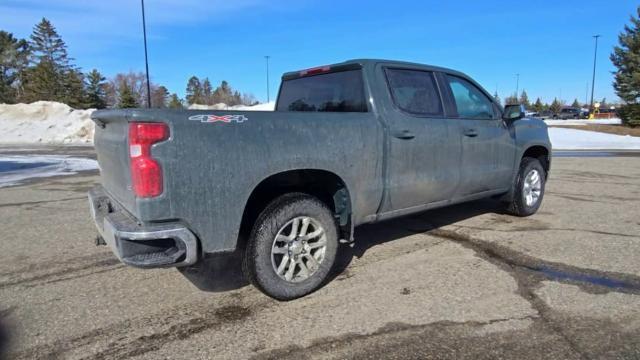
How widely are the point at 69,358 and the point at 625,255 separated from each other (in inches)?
191

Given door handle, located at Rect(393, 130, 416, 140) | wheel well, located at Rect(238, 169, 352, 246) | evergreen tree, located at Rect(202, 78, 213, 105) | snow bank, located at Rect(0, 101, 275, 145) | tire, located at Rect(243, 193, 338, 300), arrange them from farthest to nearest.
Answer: evergreen tree, located at Rect(202, 78, 213, 105) → snow bank, located at Rect(0, 101, 275, 145) → door handle, located at Rect(393, 130, 416, 140) → wheel well, located at Rect(238, 169, 352, 246) → tire, located at Rect(243, 193, 338, 300)

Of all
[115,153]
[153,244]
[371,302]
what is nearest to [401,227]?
[371,302]

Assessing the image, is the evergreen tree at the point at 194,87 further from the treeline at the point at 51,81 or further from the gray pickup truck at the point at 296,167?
the gray pickup truck at the point at 296,167

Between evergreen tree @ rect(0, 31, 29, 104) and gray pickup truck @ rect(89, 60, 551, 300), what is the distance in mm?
72082

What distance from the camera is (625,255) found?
447 cm

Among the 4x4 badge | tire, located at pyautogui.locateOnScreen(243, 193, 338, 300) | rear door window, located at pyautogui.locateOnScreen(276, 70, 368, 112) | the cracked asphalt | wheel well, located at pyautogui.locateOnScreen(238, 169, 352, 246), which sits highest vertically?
rear door window, located at pyautogui.locateOnScreen(276, 70, 368, 112)

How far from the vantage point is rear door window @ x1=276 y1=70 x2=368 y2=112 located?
425 cm

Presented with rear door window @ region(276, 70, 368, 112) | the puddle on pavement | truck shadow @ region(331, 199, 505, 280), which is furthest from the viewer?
truck shadow @ region(331, 199, 505, 280)

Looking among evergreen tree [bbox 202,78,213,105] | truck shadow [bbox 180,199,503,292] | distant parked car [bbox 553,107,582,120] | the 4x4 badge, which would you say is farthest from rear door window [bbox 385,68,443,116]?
evergreen tree [bbox 202,78,213,105]

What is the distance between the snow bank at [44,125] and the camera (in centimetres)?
2792

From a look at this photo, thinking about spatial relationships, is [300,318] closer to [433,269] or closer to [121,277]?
[433,269]

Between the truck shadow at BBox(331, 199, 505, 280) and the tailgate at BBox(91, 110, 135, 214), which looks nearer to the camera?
the tailgate at BBox(91, 110, 135, 214)

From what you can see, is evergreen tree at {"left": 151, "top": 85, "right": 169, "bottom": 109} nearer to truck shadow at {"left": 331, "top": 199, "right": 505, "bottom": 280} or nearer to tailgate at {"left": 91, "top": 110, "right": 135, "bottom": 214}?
truck shadow at {"left": 331, "top": 199, "right": 505, "bottom": 280}

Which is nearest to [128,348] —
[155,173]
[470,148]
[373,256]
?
[155,173]
